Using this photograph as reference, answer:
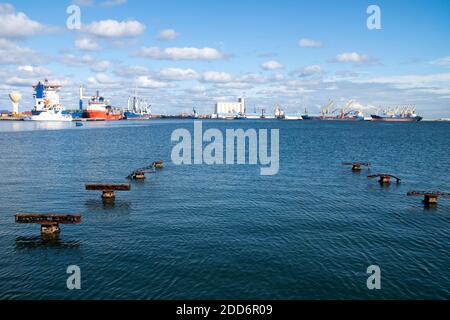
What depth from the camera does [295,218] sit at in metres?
44.6

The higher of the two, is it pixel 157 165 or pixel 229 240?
pixel 157 165

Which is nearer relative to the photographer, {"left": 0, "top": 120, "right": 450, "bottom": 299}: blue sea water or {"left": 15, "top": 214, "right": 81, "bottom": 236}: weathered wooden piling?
{"left": 0, "top": 120, "right": 450, "bottom": 299}: blue sea water

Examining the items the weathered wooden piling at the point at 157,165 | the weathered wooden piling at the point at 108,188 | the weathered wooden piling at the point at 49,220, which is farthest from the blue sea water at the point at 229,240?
the weathered wooden piling at the point at 157,165

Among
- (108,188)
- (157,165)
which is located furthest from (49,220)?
(157,165)

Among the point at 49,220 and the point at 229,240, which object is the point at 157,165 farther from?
the point at 229,240

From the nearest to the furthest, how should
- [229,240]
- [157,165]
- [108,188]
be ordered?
[229,240]
[108,188]
[157,165]

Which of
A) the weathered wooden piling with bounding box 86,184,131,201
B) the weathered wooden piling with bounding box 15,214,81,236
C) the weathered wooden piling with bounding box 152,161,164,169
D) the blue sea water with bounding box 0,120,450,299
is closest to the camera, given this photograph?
the blue sea water with bounding box 0,120,450,299

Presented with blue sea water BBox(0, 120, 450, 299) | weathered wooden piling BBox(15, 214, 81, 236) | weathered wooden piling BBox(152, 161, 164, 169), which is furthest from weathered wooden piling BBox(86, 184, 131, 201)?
weathered wooden piling BBox(152, 161, 164, 169)

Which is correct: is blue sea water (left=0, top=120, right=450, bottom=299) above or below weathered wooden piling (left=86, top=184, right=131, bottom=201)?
below

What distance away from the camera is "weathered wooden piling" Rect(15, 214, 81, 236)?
38.0m

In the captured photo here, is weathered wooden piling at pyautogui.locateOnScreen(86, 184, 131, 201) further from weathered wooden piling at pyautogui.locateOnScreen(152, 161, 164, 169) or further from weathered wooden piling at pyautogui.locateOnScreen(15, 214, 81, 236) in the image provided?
weathered wooden piling at pyautogui.locateOnScreen(152, 161, 164, 169)

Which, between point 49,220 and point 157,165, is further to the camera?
point 157,165

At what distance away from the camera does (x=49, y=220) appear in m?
38.8
